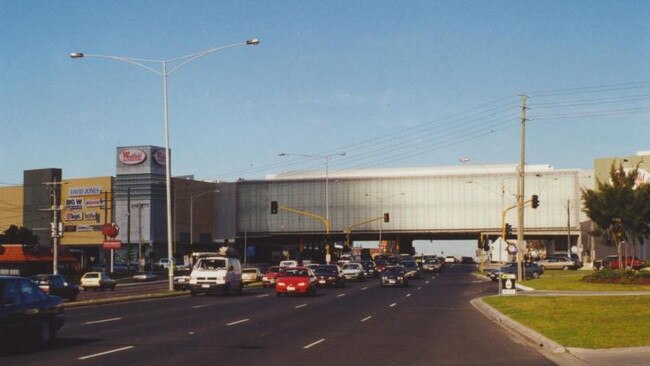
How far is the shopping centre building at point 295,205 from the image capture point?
13012cm

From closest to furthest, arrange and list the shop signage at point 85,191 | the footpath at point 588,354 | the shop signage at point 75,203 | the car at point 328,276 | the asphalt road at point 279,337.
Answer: the footpath at point 588,354
the asphalt road at point 279,337
the car at point 328,276
the shop signage at point 85,191
the shop signage at point 75,203

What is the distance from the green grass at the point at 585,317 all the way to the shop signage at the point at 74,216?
349ft

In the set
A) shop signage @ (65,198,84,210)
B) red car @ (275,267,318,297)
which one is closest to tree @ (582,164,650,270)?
red car @ (275,267,318,297)

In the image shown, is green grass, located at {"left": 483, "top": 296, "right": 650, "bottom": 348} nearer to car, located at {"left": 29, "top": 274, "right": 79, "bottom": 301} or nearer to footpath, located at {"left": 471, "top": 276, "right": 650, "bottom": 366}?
footpath, located at {"left": 471, "top": 276, "right": 650, "bottom": 366}

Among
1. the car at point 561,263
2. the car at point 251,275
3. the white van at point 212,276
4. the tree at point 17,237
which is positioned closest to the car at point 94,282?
the car at point 251,275

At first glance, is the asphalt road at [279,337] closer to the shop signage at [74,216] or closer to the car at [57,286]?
the car at [57,286]

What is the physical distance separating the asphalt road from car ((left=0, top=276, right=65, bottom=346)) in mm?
426

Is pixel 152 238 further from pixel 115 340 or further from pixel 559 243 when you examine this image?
pixel 115 340

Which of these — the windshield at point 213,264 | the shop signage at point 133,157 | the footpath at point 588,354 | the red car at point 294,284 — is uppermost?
the shop signage at point 133,157

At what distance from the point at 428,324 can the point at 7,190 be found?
127m

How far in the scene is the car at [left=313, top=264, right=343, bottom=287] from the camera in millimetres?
57469

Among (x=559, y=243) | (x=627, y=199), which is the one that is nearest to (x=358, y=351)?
(x=627, y=199)

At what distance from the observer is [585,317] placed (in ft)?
82.9

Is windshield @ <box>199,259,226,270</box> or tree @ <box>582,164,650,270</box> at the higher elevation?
tree @ <box>582,164,650,270</box>
